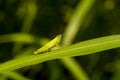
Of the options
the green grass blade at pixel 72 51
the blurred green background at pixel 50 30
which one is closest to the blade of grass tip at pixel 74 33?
the blurred green background at pixel 50 30

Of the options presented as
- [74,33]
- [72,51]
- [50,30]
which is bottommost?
[72,51]

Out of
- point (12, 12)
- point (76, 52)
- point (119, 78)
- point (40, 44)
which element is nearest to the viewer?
point (76, 52)

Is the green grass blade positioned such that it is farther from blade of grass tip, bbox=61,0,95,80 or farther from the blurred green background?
the blurred green background

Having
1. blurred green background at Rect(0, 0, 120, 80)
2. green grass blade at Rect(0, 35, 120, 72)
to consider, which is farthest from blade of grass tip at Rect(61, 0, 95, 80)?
green grass blade at Rect(0, 35, 120, 72)

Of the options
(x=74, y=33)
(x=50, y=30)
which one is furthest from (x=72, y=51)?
(x=50, y=30)

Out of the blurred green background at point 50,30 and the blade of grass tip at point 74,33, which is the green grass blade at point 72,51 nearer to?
the blade of grass tip at point 74,33

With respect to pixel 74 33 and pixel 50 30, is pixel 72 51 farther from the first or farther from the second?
pixel 50 30

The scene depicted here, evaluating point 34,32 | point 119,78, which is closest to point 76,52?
point 119,78

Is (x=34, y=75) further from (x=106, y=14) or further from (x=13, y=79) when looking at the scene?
(x=106, y=14)
